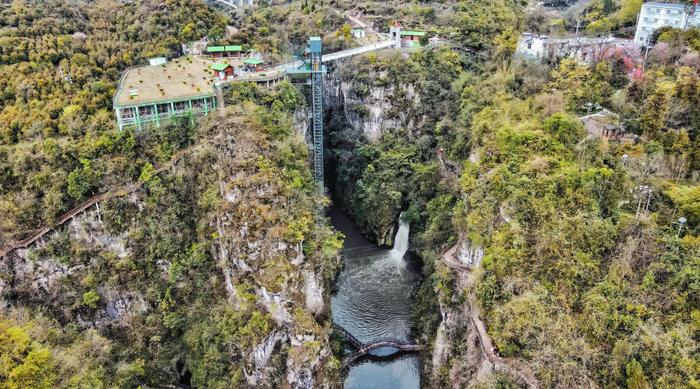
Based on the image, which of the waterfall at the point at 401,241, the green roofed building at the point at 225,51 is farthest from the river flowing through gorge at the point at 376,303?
the green roofed building at the point at 225,51

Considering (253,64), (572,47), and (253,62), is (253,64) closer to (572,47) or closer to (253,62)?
(253,62)

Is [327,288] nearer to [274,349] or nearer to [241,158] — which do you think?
[274,349]

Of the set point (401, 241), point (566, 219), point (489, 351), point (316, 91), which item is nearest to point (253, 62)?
point (316, 91)

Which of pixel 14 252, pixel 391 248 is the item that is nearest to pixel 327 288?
pixel 391 248

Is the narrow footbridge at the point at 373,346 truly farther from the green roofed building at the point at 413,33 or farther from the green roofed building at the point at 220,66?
the green roofed building at the point at 413,33

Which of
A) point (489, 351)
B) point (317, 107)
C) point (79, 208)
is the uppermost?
point (317, 107)
